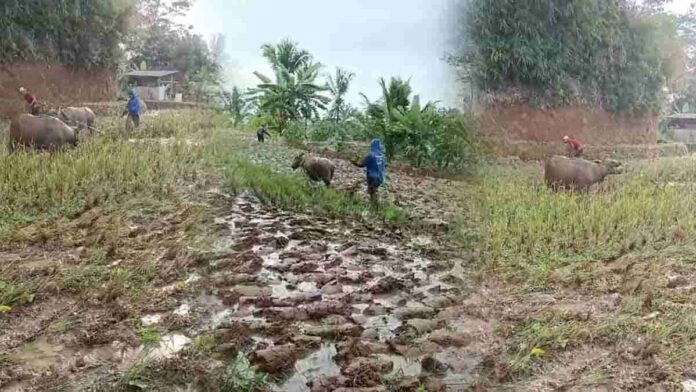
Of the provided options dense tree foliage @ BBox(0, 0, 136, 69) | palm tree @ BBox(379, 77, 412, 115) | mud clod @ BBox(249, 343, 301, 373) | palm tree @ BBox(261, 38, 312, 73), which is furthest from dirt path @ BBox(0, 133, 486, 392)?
dense tree foliage @ BBox(0, 0, 136, 69)

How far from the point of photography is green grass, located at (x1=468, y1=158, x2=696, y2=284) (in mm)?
1524

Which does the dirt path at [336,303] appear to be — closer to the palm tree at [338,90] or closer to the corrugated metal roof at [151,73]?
the palm tree at [338,90]

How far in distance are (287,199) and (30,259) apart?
877 millimetres

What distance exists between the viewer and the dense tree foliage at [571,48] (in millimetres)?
1710

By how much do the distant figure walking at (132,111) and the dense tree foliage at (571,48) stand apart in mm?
1258

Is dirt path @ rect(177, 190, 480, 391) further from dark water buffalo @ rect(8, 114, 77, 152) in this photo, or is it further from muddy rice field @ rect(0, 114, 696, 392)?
dark water buffalo @ rect(8, 114, 77, 152)

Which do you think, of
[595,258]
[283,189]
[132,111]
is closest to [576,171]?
[595,258]

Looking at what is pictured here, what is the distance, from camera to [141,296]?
1.43 metres

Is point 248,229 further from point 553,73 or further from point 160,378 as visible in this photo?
point 553,73

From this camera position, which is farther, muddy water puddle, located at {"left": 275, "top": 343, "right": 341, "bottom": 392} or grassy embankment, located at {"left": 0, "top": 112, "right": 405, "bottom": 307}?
grassy embankment, located at {"left": 0, "top": 112, "right": 405, "bottom": 307}

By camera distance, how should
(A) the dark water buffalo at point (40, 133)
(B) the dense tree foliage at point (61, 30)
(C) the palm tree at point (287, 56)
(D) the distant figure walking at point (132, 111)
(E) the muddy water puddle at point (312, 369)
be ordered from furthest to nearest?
1. (A) the dark water buffalo at point (40, 133)
2. (B) the dense tree foliage at point (61, 30)
3. (D) the distant figure walking at point (132, 111)
4. (C) the palm tree at point (287, 56)
5. (E) the muddy water puddle at point (312, 369)

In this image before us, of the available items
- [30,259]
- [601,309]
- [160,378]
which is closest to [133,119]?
[30,259]

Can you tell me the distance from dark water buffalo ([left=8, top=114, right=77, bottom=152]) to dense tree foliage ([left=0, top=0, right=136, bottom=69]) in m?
0.30

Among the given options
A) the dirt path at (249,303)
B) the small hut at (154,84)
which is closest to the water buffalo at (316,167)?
the dirt path at (249,303)
